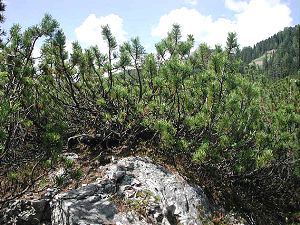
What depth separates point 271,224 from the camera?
8.72 meters

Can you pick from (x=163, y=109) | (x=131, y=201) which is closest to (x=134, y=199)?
(x=131, y=201)

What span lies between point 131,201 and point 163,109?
6.82 ft

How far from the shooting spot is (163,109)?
753cm

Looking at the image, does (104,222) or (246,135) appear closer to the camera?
(104,222)

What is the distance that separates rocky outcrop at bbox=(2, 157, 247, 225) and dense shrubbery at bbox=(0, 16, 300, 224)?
2.17 feet

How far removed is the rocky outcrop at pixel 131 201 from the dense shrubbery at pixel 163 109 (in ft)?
2.17

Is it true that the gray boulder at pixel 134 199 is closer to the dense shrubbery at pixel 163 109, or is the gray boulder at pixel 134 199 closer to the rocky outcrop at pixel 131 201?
the rocky outcrop at pixel 131 201

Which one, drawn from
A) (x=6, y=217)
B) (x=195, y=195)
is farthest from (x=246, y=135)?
(x=6, y=217)

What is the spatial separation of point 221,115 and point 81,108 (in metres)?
3.44

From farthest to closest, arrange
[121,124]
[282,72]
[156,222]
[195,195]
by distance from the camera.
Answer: [282,72], [121,124], [195,195], [156,222]

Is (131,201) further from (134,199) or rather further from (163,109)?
(163,109)

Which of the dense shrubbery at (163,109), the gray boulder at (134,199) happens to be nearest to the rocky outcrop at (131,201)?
the gray boulder at (134,199)

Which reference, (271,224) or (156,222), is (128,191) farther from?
(271,224)

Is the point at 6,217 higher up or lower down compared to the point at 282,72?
lower down
